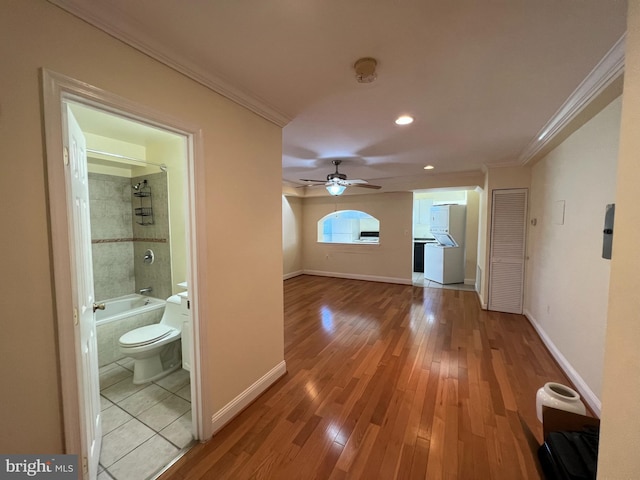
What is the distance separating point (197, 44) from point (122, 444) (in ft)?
8.37

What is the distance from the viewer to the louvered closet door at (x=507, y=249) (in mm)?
3926

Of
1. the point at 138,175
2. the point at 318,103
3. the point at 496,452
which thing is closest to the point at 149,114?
the point at 318,103

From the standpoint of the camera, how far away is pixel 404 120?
2381 millimetres

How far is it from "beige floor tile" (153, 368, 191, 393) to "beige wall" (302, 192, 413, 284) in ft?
15.8

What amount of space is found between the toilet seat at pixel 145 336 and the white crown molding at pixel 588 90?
379cm

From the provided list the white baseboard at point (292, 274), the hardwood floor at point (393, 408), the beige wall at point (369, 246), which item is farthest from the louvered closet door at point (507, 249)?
the white baseboard at point (292, 274)

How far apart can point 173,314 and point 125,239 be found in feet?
5.17

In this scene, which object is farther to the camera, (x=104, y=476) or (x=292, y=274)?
(x=292, y=274)

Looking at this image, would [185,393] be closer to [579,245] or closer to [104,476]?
[104,476]

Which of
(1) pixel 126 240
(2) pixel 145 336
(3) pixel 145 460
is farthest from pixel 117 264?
(3) pixel 145 460

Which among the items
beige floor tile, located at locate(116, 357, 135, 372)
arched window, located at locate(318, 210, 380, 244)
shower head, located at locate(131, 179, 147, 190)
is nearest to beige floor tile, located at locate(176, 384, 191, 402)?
beige floor tile, located at locate(116, 357, 135, 372)

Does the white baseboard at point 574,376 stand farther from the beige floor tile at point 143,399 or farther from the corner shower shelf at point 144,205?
the corner shower shelf at point 144,205

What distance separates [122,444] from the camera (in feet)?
5.50

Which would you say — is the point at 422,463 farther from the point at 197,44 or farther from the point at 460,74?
the point at 197,44
